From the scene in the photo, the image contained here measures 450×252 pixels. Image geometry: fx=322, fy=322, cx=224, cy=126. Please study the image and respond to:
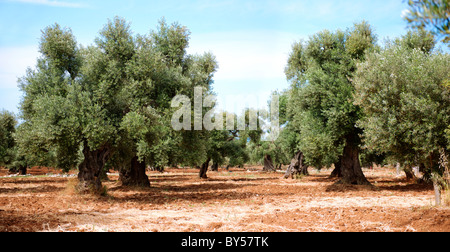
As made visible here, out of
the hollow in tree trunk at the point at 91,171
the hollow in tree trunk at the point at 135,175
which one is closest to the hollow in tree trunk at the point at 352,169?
the hollow in tree trunk at the point at 135,175

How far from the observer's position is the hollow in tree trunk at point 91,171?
1947 cm

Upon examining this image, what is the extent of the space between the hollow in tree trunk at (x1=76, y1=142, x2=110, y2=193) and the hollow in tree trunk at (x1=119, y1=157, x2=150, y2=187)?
718 cm

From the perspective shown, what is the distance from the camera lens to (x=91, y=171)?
19.7 meters

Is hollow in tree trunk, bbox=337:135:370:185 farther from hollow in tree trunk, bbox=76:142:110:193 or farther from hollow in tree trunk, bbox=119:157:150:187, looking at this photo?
hollow in tree trunk, bbox=76:142:110:193

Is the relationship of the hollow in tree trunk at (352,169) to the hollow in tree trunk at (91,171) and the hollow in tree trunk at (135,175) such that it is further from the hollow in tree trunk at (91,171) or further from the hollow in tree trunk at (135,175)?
the hollow in tree trunk at (91,171)

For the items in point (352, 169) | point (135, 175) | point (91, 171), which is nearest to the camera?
point (91, 171)

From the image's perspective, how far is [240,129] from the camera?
4934 cm

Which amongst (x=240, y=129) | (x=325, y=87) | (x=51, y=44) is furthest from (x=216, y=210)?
(x=240, y=129)

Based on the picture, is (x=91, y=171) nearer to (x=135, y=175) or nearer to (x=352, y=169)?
(x=135, y=175)

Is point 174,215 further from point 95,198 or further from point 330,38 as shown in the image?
point 330,38

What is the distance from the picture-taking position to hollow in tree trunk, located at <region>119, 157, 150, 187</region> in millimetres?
27188

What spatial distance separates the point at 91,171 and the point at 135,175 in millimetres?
7915

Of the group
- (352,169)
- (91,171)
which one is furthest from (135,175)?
(352,169)
